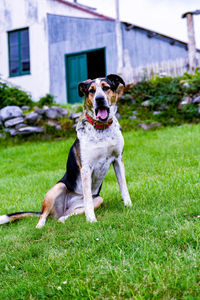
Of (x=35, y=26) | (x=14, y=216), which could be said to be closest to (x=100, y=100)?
(x=14, y=216)

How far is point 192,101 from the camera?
401 inches

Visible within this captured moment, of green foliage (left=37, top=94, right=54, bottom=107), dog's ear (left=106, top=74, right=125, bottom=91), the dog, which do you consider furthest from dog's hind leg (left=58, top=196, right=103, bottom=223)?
green foliage (left=37, top=94, right=54, bottom=107)

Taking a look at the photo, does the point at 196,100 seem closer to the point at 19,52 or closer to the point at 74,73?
the point at 74,73

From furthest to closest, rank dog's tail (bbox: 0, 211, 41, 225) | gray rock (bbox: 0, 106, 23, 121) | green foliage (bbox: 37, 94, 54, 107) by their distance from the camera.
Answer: green foliage (bbox: 37, 94, 54, 107) → gray rock (bbox: 0, 106, 23, 121) → dog's tail (bbox: 0, 211, 41, 225)

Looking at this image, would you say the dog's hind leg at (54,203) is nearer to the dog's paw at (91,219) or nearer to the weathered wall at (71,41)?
the dog's paw at (91,219)

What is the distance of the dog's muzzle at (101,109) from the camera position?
142 inches

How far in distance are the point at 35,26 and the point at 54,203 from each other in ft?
43.9

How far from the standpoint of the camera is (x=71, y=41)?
15445 mm

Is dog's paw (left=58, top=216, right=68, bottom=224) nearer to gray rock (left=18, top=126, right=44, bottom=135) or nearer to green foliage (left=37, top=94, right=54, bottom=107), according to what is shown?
gray rock (left=18, top=126, right=44, bottom=135)

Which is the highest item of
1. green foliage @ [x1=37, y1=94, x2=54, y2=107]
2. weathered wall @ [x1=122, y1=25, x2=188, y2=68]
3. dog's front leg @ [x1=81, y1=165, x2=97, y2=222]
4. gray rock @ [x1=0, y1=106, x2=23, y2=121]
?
weathered wall @ [x1=122, y1=25, x2=188, y2=68]

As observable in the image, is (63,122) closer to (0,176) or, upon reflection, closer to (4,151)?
(4,151)

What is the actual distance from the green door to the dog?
11.5m

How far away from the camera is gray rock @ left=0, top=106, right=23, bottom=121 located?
437 inches

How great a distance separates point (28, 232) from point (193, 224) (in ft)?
5.84
